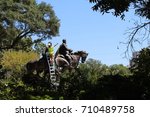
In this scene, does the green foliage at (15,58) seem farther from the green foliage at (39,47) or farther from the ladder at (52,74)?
the ladder at (52,74)

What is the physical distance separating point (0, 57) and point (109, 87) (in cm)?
4491

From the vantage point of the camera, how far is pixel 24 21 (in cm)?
6084

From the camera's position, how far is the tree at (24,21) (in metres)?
59.7

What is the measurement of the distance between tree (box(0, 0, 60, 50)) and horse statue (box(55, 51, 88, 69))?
90.9 feet

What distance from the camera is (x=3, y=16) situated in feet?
194

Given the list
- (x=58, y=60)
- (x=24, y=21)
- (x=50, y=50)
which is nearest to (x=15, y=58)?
(x=24, y=21)

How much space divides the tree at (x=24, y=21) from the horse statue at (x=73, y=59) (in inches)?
1090

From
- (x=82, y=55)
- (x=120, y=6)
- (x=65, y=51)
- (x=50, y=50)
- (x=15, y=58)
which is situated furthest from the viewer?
(x=15, y=58)

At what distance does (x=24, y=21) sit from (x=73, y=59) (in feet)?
100

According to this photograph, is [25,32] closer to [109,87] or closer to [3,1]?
[3,1]

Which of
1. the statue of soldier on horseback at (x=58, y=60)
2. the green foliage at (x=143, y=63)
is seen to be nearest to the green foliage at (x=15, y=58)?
the statue of soldier on horseback at (x=58, y=60)

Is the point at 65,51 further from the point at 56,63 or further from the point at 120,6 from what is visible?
the point at 120,6

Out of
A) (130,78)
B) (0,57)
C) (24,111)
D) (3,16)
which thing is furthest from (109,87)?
(0,57)

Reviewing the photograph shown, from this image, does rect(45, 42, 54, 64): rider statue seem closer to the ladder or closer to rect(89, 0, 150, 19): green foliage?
the ladder
